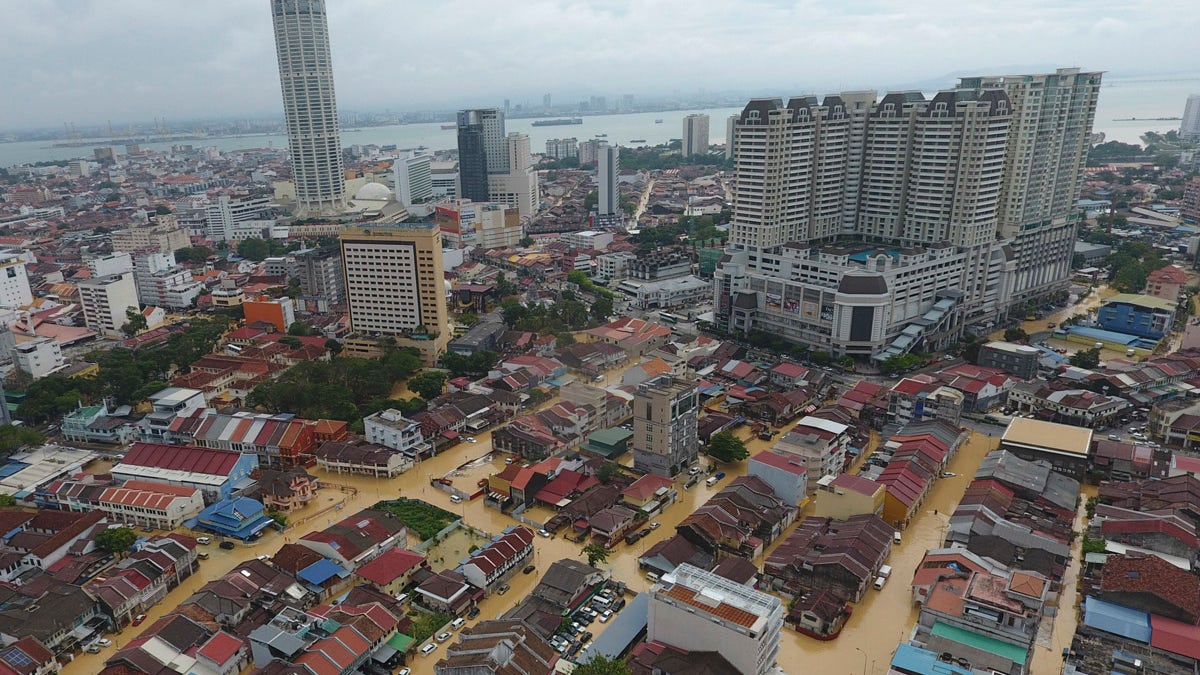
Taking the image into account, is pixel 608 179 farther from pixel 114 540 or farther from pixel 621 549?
pixel 114 540

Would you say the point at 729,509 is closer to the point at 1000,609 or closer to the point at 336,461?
the point at 1000,609

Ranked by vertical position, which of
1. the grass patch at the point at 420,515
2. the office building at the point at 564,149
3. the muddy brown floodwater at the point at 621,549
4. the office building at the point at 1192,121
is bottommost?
the muddy brown floodwater at the point at 621,549

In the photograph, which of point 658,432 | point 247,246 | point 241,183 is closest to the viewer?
point 658,432

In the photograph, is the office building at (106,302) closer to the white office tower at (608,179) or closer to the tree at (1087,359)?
the white office tower at (608,179)

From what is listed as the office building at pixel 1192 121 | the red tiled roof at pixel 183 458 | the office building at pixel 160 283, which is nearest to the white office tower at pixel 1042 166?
the red tiled roof at pixel 183 458

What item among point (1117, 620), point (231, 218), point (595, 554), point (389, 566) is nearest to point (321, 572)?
point (389, 566)

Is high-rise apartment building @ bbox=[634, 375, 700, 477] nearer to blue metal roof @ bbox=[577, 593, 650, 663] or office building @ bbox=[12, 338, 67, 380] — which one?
blue metal roof @ bbox=[577, 593, 650, 663]

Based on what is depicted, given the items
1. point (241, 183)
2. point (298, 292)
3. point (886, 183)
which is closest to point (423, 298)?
point (298, 292)
